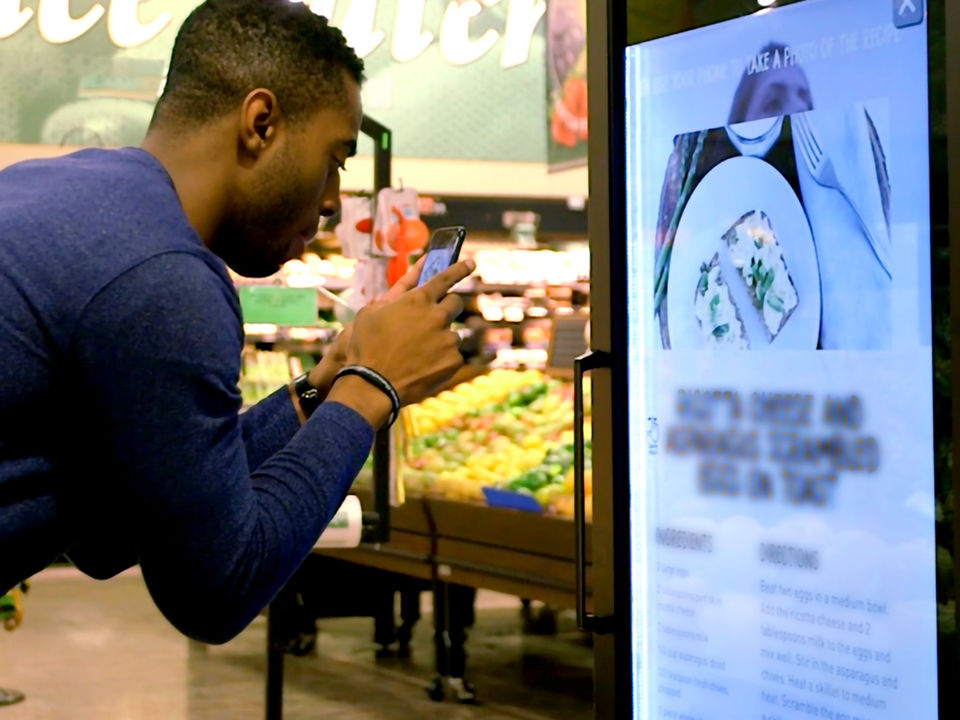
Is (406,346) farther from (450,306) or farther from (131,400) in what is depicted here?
(131,400)

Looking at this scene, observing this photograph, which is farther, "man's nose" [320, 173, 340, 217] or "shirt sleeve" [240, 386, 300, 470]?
"shirt sleeve" [240, 386, 300, 470]

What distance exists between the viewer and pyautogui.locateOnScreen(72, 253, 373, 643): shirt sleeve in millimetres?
1379

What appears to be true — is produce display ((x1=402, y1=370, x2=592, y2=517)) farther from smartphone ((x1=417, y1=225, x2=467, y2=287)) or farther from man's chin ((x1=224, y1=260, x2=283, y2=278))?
man's chin ((x1=224, y1=260, x2=283, y2=278))

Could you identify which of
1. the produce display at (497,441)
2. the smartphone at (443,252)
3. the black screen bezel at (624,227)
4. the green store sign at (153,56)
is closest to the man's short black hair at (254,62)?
the smartphone at (443,252)

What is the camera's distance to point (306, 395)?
2.04 m

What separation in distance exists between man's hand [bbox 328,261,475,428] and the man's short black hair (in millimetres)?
259

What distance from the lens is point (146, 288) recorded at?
1381 mm

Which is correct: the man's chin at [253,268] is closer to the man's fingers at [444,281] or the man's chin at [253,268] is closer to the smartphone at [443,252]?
the man's fingers at [444,281]

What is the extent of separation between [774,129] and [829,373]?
37 centimetres

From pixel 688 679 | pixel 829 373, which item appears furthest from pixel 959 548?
pixel 688 679

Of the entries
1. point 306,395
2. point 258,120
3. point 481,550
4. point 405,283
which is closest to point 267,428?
point 306,395

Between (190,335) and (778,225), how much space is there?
1.00 m

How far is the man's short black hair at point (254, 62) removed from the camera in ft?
5.29

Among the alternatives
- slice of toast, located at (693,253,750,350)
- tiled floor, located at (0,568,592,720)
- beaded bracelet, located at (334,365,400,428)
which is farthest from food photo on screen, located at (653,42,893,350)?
tiled floor, located at (0,568,592,720)
